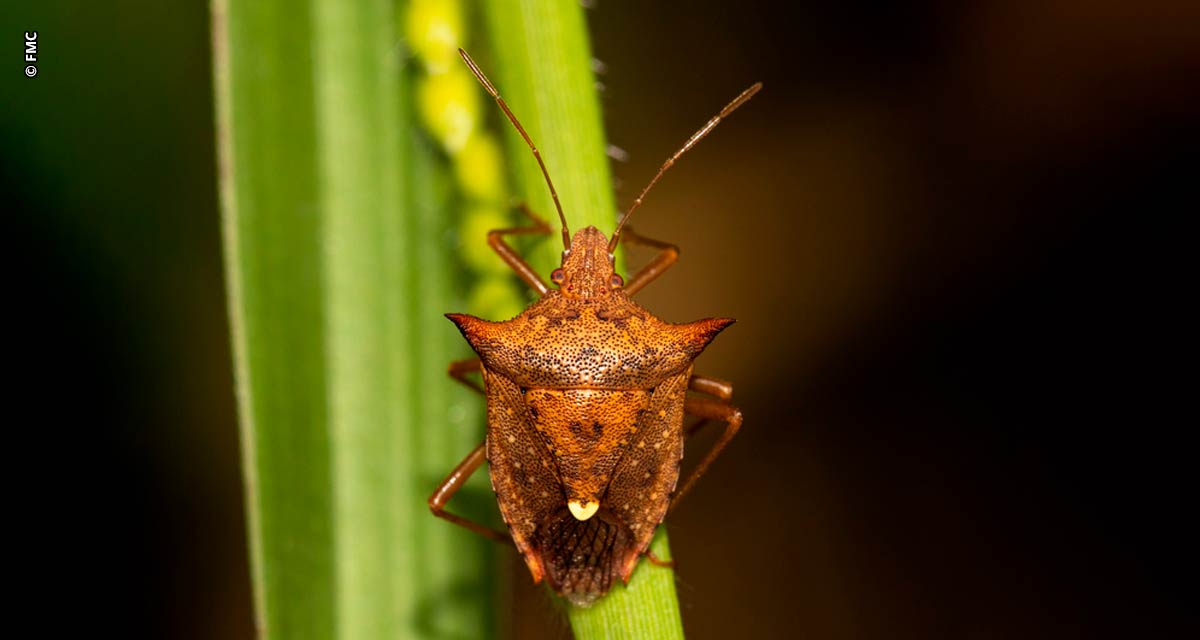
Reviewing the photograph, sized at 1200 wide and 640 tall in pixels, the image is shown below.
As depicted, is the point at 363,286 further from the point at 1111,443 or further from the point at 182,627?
the point at 1111,443

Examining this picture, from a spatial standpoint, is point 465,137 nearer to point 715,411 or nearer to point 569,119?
point 569,119

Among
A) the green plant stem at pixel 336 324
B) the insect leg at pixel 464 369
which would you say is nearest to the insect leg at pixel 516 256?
the green plant stem at pixel 336 324

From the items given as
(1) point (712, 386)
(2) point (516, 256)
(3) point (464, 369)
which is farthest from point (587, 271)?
(1) point (712, 386)

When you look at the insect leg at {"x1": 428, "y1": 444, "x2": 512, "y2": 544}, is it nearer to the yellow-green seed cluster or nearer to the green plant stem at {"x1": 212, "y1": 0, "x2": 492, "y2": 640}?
the green plant stem at {"x1": 212, "y1": 0, "x2": 492, "y2": 640}

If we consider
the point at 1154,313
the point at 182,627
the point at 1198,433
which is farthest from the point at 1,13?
the point at 1198,433

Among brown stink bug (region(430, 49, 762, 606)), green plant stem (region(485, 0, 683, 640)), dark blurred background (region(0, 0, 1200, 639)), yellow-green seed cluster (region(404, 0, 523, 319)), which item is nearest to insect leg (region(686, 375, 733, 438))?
brown stink bug (region(430, 49, 762, 606))
